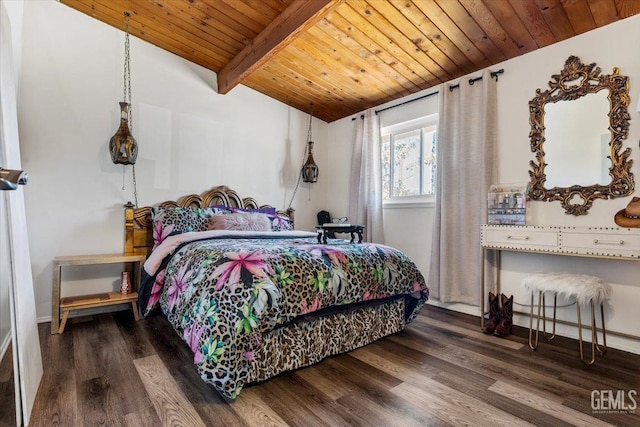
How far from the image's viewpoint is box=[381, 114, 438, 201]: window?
357 cm

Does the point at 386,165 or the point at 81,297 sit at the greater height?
the point at 386,165

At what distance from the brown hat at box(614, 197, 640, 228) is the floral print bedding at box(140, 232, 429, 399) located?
4.70 ft

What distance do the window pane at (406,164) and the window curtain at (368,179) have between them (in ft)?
0.74

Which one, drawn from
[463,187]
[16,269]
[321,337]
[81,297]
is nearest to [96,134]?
[81,297]

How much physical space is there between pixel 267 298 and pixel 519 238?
210 cm

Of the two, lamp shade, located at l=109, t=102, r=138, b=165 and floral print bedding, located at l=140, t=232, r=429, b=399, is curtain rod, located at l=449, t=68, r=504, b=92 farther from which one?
lamp shade, located at l=109, t=102, r=138, b=165

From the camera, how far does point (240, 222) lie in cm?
313

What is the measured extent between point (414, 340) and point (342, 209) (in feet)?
7.91

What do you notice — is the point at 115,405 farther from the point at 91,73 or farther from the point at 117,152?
the point at 91,73

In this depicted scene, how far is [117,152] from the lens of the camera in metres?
2.81

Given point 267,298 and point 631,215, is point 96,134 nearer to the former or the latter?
point 267,298

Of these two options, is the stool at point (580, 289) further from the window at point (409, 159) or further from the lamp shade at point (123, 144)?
the lamp shade at point (123, 144)

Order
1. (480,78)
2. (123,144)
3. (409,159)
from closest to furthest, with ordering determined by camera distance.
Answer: (123,144), (480,78), (409,159)

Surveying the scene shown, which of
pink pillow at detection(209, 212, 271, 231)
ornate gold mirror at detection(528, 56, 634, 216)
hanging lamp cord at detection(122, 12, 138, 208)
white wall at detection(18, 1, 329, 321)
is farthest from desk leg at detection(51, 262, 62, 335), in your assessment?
ornate gold mirror at detection(528, 56, 634, 216)
